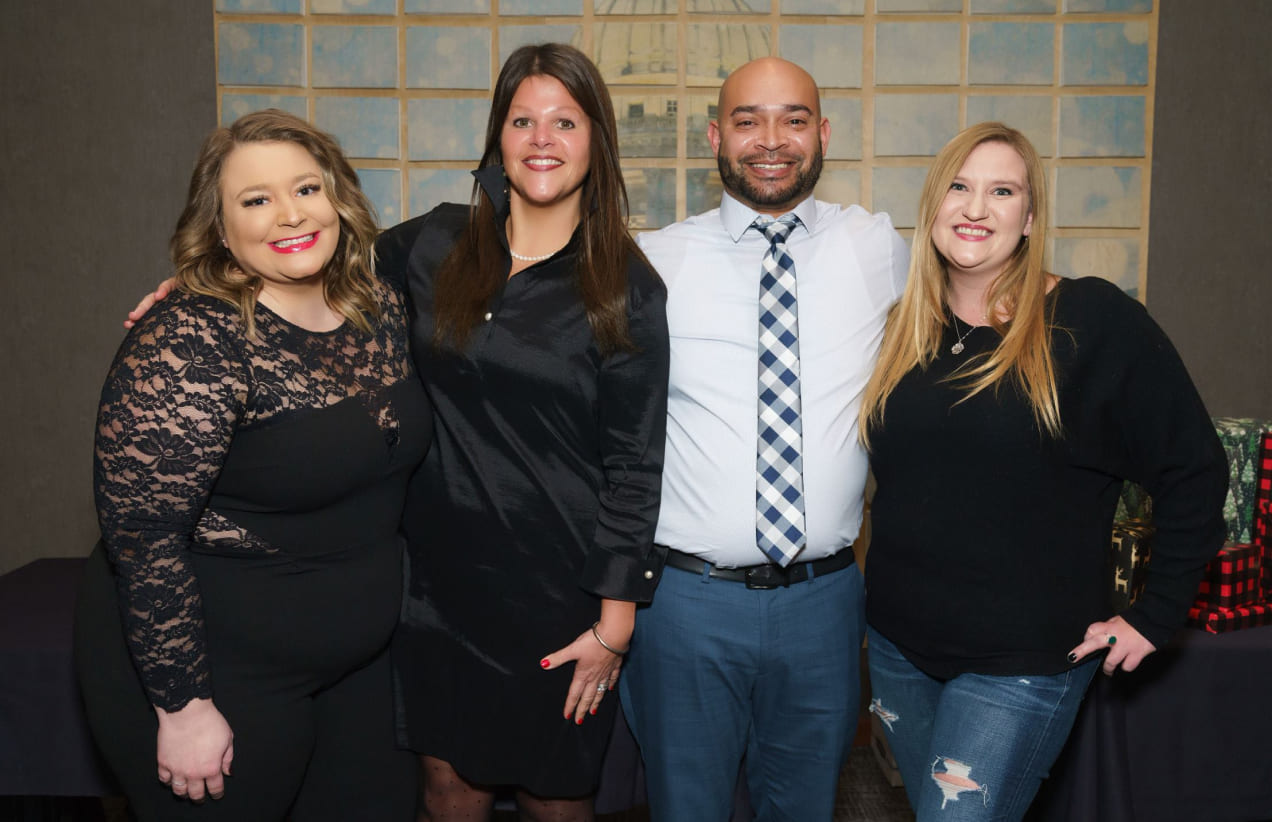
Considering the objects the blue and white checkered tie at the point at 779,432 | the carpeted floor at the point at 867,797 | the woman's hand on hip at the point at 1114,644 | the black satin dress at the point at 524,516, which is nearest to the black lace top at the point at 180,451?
the black satin dress at the point at 524,516

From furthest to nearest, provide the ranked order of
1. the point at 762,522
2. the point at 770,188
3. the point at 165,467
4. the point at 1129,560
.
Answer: the point at 1129,560 < the point at 770,188 < the point at 762,522 < the point at 165,467

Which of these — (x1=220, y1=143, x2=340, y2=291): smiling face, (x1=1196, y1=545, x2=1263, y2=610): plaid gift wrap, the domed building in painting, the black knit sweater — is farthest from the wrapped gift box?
(x1=220, y1=143, x2=340, y2=291): smiling face

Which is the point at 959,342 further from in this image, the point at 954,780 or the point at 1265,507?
the point at 1265,507

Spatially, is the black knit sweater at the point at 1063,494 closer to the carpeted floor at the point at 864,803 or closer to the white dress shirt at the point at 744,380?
the white dress shirt at the point at 744,380

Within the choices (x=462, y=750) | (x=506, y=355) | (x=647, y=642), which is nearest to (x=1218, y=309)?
(x=647, y=642)

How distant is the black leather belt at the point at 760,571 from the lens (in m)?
1.78

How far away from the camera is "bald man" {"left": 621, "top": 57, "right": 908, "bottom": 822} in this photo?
178cm

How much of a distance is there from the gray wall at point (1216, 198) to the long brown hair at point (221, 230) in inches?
111

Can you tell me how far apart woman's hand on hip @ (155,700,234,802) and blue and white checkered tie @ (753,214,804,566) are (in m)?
0.98

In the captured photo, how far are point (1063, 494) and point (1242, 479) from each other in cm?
99

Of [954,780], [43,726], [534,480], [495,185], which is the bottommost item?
[43,726]

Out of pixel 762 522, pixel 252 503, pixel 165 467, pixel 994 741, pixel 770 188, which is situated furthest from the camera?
pixel 770 188

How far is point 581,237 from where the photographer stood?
1753 millimetres

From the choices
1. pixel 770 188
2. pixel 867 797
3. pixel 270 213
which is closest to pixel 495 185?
pixel 270 213
